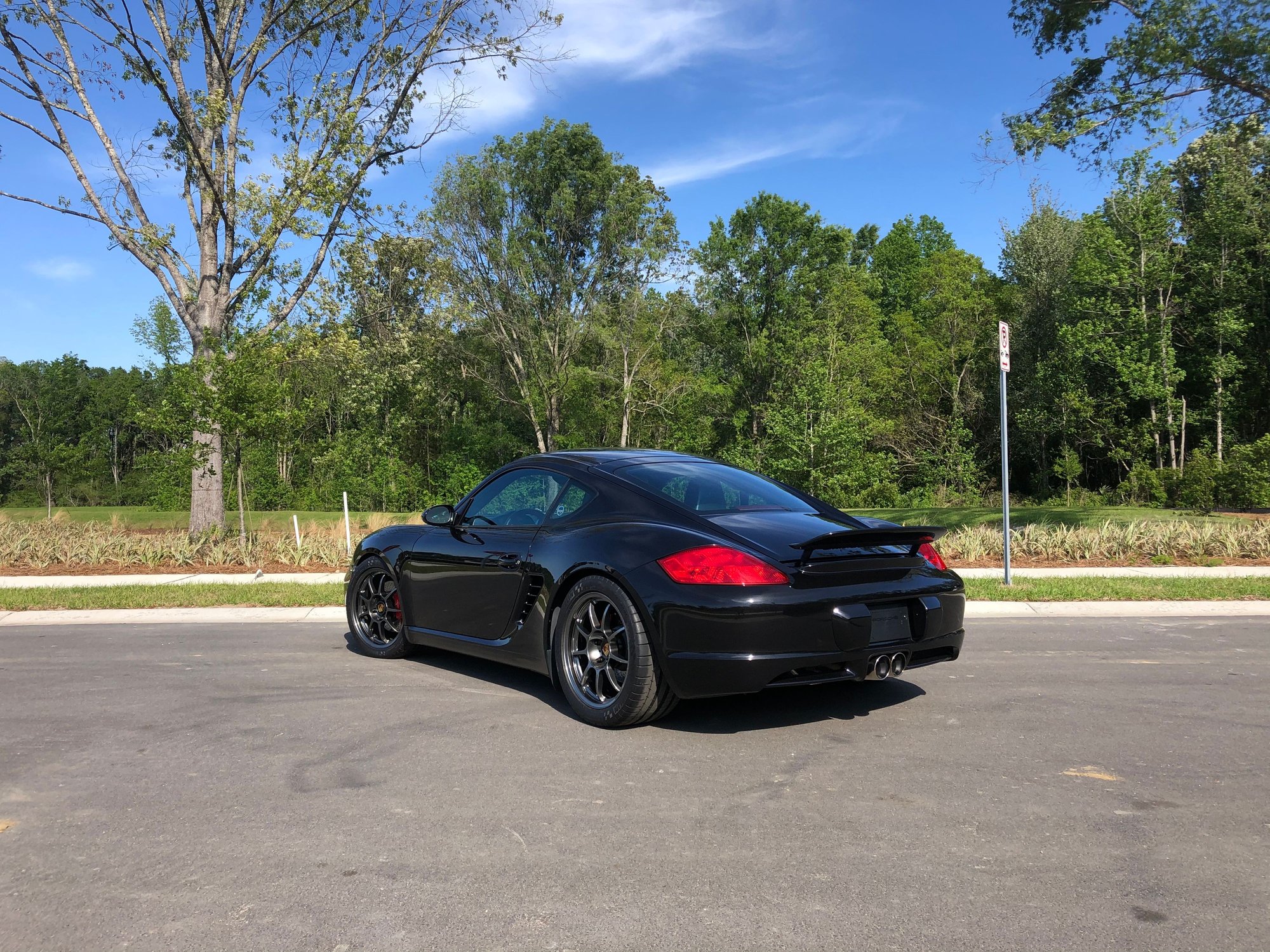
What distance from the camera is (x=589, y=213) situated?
41188mm

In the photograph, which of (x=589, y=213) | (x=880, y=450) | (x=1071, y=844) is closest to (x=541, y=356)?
(x=589, y=213)

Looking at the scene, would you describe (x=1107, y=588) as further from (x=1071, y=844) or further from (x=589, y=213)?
(x=589, y=213)

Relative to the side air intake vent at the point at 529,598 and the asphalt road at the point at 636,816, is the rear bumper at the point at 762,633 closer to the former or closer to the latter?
the asphalt road at the point at 636,816

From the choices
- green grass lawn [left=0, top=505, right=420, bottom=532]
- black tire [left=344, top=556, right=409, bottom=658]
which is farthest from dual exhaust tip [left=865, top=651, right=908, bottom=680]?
green grass lawn [left=0, top=505, right=420, bottom=532]

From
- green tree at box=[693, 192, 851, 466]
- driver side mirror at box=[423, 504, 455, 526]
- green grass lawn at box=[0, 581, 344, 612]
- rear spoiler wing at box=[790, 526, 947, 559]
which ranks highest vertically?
green tree at box=[693, 192, 851, 466]

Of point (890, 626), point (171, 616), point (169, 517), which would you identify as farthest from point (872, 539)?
point (169, 517)

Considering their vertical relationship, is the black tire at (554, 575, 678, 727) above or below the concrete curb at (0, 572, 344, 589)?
above

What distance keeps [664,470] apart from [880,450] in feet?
134

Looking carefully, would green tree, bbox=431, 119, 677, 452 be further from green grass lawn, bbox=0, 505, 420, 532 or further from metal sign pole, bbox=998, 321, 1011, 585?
metal sign pole, bbox=998, 321, 1011, 585

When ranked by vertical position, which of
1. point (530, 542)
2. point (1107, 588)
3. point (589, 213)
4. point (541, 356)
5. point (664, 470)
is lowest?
point (1107, 588)

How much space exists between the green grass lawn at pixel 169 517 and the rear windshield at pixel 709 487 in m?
16.2

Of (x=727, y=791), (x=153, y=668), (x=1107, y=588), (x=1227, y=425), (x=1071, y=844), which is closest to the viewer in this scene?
(x=1071, y=844)

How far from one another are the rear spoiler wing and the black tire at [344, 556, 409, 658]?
131 inches

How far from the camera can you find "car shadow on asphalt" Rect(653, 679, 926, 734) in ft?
16.9
